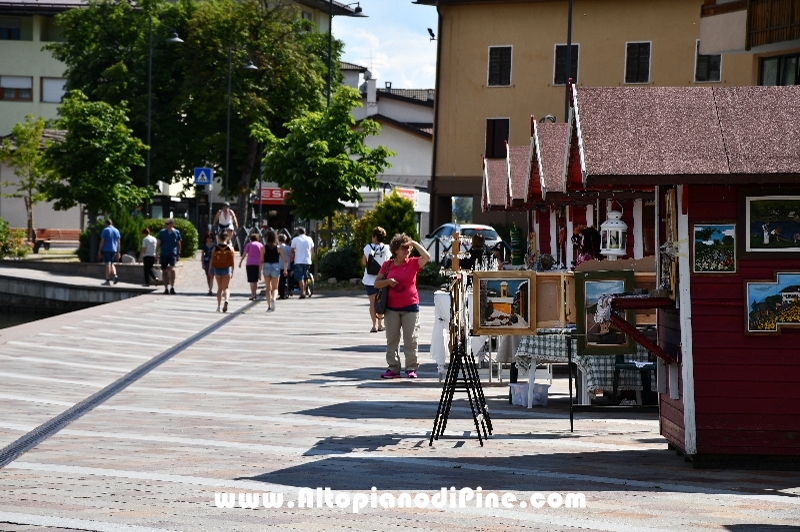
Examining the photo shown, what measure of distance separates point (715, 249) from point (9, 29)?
7977 centimetres

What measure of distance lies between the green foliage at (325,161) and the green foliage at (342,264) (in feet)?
4.01

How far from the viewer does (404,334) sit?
57.1 feet

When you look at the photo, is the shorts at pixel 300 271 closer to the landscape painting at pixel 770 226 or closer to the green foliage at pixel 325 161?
the green foliage at pixel 325 161

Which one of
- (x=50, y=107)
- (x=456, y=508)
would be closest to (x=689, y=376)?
(x=456, y=508)

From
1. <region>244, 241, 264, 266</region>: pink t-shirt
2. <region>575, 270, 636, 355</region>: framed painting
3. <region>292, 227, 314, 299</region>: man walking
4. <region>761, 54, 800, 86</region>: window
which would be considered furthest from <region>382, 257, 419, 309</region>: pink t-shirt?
<region>292, 227, 314, 299</region>: man walking

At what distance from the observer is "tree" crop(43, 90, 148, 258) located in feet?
144

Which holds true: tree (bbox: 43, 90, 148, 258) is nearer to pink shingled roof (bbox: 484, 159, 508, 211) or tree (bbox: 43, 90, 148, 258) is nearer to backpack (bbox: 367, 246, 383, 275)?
pink shingled roof (bbox: 484, 159, 508, 211)

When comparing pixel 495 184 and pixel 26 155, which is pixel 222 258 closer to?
pixel 495 184

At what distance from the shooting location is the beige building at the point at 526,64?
5041cm

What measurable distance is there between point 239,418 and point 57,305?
87.1 ft

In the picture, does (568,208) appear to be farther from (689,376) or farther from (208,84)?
(208,84)

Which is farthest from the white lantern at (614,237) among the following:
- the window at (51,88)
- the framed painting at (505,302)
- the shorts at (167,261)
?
the window at (51,88)

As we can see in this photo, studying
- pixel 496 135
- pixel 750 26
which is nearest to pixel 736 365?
pixel 750 26

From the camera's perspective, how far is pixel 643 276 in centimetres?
1206
